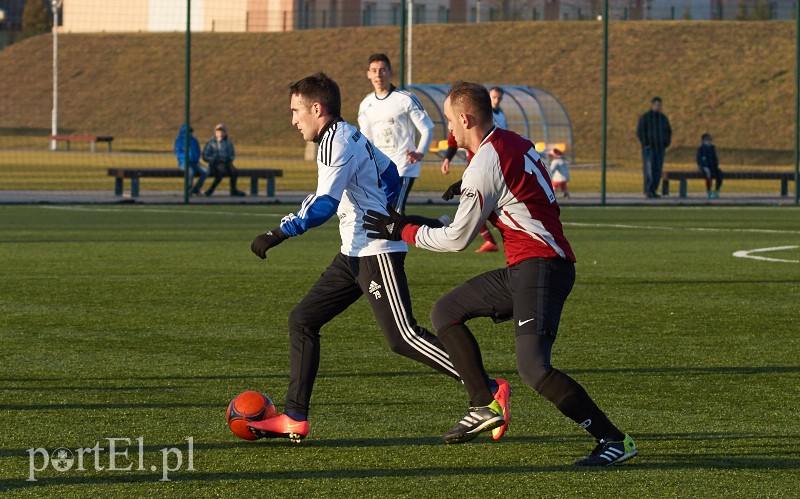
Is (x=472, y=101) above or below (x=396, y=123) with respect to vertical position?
below

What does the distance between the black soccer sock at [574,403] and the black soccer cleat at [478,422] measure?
0.43 metres

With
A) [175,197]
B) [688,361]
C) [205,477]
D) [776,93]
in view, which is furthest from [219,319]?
[776,93]

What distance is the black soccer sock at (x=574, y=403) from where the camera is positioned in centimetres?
642

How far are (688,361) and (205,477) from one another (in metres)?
4.28

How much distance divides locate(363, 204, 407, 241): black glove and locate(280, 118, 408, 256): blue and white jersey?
25 cm

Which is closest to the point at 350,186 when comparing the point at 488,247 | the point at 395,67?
the point at 488,247

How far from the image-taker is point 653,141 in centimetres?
3125

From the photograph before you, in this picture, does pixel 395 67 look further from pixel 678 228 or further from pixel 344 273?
pixel 344 273

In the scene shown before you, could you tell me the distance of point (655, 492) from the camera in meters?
6.09

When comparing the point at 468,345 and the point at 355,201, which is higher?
the point at 355,201

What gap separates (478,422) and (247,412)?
1.10 metres

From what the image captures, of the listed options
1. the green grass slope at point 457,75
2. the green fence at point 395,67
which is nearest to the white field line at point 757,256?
the green fence at point 395,67

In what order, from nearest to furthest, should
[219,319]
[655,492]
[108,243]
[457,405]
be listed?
[655,492], [457,405], [219,319], [108,243]

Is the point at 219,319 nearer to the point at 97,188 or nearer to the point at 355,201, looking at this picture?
the point at 355,201
